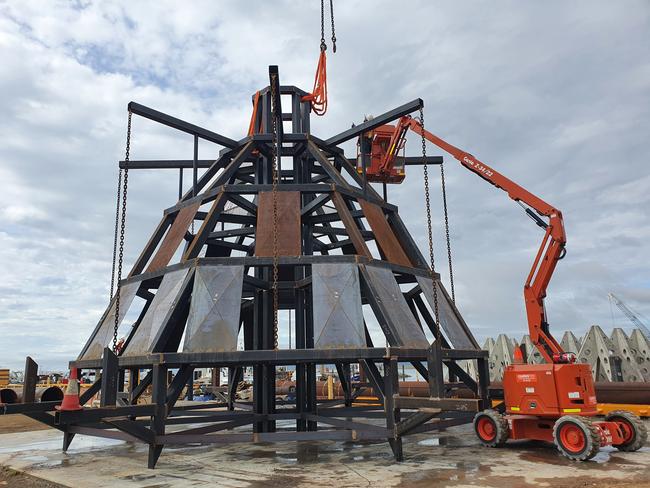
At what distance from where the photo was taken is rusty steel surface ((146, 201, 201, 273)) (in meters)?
15.5

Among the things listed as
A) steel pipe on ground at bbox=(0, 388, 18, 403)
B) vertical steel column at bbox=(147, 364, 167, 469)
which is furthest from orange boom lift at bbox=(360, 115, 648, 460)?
steel pipe on ground at bbox=(0, 388, 18, 403)

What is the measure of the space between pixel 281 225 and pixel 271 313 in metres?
2.94

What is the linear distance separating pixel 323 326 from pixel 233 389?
33.3 ft

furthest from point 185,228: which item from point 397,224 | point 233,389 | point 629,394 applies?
point 629,394

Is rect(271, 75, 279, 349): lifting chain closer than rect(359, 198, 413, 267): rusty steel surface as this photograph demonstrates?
Yes

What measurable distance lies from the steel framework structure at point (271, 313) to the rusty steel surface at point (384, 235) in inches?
2.7

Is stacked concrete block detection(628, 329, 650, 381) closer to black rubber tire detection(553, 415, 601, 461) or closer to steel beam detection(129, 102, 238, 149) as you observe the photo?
black rubber tire detection(553, 415, 601, 461)

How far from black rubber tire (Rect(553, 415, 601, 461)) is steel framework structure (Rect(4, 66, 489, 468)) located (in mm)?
2131

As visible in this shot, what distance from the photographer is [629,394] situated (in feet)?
66.9

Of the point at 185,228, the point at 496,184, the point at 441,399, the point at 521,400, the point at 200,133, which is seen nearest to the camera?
the point at 441,399

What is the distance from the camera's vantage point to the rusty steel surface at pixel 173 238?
1547 cm

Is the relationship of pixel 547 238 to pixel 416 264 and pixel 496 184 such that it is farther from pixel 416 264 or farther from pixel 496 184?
pixel 416 264

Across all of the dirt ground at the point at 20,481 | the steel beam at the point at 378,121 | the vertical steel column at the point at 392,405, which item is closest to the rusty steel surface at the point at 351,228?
the steel beam at the point at 378,121

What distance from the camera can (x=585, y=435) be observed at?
1153 centimetres
